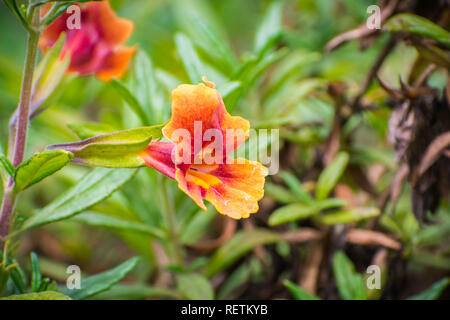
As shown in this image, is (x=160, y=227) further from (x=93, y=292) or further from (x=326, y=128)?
(x=326, y=128)

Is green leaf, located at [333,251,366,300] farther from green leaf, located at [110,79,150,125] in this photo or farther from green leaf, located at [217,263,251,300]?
green leaf, located at [110,79,150,125]

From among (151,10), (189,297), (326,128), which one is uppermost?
(151,10)

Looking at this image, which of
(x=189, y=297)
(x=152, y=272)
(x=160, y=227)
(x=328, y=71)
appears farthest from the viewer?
(x=328, y=71)

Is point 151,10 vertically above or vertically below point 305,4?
above

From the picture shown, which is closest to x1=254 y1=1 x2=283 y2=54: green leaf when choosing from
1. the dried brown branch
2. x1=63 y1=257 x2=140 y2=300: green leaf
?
the dried brown branch

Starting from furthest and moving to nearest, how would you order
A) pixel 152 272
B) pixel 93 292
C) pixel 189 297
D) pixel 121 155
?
pixel 152 272 < pixel 189 297 < pixel 93 292 < pixel 121 155

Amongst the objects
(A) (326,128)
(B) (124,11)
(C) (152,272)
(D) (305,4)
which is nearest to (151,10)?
(B) (124,11)
